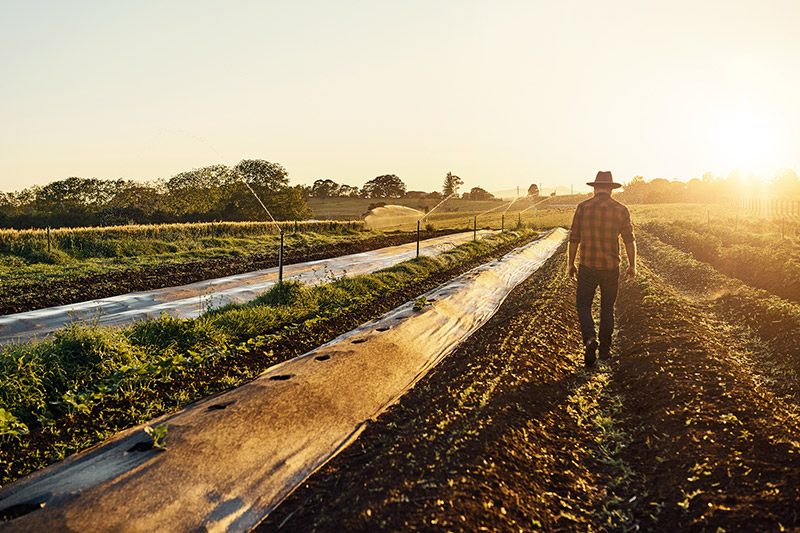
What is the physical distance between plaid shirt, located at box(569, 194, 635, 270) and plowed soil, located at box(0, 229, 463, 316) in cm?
1057

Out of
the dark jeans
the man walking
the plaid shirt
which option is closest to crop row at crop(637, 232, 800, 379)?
the dark jeans

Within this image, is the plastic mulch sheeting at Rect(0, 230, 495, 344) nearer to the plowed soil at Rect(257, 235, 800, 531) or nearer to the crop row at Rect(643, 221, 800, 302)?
the plowed soil at Rect(257, 235, 800, 531)

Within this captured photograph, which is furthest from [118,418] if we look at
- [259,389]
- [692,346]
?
[692,346]

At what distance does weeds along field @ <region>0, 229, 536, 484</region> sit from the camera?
4852 mm

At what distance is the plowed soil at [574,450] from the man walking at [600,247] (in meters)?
0.77

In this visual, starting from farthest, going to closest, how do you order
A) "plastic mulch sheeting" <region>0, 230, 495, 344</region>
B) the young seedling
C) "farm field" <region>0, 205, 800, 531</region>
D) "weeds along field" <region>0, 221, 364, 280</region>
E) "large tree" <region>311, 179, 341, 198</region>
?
"large tree" <region>311, 179, 341, 198</region> → "weeds along field" <region>0, 221, 364, 280</region> → "plastic mulch sheeting" <region>0, 230, 495, 344</region> → the young seedling → "farm field" <region>0, 205, 800, 531</region>

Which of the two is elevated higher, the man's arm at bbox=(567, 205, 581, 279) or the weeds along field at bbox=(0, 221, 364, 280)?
the man's arm at bbox=(567, 205, 581, 279)

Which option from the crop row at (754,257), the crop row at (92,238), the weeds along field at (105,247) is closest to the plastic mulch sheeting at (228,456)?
the crop row at (92,238)

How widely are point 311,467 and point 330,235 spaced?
31.7 meters

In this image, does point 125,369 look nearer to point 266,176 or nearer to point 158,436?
point 158,436

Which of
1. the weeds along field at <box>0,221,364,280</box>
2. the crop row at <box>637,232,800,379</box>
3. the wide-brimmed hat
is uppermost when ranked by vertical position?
the wide-brimmed hat

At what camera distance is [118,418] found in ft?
17.1

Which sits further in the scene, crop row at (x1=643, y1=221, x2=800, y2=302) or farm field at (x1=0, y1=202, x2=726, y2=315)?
farm field at (x1=0, y1=202, x2=726, y2=315)

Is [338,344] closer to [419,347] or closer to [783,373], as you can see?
[419,347]
